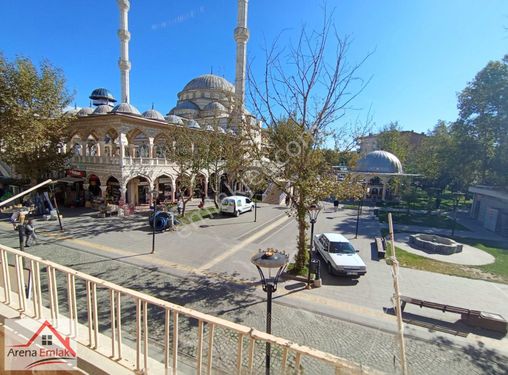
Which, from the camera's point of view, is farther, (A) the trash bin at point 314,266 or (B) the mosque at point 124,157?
(B) the mosque at point 124,157

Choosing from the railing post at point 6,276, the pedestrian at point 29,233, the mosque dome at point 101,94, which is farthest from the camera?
the mosque dome at point 101,94

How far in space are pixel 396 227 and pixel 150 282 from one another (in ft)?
65.5

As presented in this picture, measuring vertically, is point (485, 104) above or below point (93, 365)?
above

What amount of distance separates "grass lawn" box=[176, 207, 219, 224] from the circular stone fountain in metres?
15.3

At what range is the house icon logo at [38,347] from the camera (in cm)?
291

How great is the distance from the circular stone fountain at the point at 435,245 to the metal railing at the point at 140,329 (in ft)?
42.1

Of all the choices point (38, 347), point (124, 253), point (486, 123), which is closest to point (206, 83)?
point (486, 123)

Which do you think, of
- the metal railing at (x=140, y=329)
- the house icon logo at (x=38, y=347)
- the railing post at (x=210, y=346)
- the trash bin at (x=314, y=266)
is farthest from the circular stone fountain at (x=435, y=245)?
the house icon logo at (x=38, y=347)

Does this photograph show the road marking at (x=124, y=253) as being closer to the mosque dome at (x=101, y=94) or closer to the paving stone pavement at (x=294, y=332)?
the paving stone pavement at (x=294, y=332)

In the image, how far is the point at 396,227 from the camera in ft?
70.5

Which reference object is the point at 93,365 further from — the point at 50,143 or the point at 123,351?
the point at 50,143

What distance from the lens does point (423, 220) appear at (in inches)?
953

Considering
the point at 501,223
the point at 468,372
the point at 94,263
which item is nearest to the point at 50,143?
the point at 94,263

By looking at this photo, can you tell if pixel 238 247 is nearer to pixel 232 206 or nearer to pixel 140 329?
pixel 232 206
